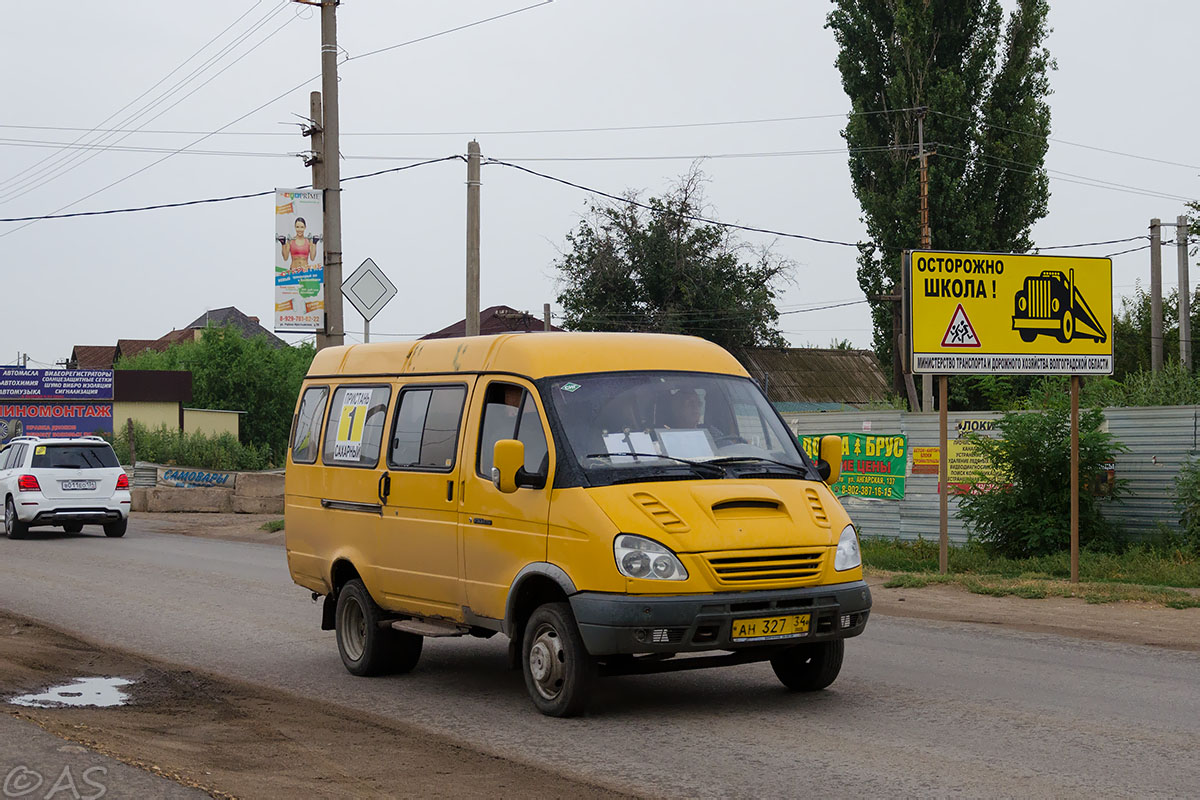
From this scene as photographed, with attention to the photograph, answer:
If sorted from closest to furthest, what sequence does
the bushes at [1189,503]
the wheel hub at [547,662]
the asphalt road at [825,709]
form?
the asphalt road at [825,709], the wheel hub at [547,662], the bushes at [1189,503]

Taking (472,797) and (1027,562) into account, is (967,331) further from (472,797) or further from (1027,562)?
(472,797)

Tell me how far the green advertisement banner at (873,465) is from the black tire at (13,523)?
14063 millimetres

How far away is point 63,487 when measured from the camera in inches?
974

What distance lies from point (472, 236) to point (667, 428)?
16.8m

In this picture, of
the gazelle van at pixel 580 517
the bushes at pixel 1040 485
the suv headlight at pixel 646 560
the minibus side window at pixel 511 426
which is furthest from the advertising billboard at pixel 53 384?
the suv headlight at pixel 646 560

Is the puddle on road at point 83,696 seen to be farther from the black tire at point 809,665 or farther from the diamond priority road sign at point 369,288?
the diamond priority road sign at point 369,288

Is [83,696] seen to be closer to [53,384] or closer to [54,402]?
[54,402]

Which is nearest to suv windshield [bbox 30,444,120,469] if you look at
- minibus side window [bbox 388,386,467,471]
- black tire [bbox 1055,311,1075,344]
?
black tire [bbox 1055,311,1075,344]

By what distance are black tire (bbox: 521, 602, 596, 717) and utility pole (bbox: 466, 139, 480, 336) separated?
16276mm

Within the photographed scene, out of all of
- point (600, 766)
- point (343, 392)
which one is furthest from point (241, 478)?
point (600, 766)

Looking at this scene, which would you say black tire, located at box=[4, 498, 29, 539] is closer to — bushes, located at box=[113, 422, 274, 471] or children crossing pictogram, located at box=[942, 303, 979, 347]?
bushes, located at box=[113, 422, 274, 471]

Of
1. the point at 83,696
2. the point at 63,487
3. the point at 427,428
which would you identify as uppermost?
the point at 427,428

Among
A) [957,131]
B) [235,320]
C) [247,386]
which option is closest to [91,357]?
[235,320]

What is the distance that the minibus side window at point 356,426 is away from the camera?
9891mm
